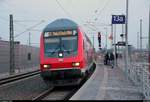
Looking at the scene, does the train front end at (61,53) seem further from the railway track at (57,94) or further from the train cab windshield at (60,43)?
the railway track at (57,94)

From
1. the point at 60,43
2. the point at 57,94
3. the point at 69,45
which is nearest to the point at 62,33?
the point at 60,43

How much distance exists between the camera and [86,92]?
57.3ft

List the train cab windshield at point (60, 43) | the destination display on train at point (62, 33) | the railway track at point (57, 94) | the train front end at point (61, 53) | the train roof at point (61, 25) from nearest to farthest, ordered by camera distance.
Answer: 1. the railway track at point (57, 94)
2. the train front end at point (61, 53)
3. the train cab windshield at point (60, 43)
4. the destination display on train at point (62, 33)
5. the train roof at point (61, 25)

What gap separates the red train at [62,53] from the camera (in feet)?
70.0

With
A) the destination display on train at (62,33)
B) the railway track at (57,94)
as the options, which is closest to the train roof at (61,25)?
the destination display on train at (62,33)

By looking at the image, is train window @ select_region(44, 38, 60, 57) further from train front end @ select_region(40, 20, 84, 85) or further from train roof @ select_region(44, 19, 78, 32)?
train roof @ select_region(44, 19, 78, 32)

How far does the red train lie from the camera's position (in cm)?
2133

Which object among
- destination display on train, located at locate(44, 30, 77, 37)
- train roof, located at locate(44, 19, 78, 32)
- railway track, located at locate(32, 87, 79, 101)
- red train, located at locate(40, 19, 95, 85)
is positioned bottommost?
railway track, located at locate(32, 87, 79, 101)

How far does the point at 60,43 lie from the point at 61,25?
120cm

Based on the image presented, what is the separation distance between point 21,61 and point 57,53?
2843 centimetres

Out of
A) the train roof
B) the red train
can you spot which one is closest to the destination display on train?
the red train

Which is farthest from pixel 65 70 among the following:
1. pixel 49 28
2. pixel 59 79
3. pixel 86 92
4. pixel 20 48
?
pixel 20 48

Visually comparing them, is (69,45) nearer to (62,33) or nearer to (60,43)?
(60,43)

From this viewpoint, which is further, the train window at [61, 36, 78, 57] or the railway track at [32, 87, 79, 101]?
the train window at [61, 36, 78, 57]
